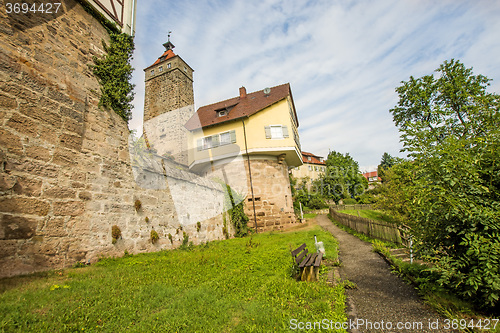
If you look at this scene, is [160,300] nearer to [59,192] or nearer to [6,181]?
[59,192]

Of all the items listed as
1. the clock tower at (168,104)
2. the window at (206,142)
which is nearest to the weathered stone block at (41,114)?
the window at (206,142)

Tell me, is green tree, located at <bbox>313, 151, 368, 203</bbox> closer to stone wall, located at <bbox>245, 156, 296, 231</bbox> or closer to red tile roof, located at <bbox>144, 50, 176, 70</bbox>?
stone wall, located at <bbox>245, 156, 296, 231</bbox>

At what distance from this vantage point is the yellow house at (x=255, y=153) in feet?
58.9

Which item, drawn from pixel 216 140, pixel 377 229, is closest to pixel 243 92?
pixel 216 140

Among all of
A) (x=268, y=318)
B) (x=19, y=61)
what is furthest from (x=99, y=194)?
(x=268, y=318)

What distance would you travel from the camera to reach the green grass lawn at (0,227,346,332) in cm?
291

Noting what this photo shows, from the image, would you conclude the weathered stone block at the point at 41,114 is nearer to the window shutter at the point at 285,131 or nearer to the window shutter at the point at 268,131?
the window shutter at the point at 268,131

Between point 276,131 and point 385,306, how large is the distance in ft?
48.6

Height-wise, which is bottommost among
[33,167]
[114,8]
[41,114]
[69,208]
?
[69,208]

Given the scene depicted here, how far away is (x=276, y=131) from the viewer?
18328 millimetres

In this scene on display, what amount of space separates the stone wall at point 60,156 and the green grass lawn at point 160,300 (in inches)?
28.3

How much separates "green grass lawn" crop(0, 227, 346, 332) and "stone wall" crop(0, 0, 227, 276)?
72cm

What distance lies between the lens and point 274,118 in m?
18.5

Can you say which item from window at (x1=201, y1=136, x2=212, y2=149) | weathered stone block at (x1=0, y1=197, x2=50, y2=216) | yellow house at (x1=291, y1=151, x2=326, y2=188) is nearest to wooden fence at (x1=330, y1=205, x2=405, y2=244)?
weathered stone block at (x1=0, y1=197, x2=50, y2=216)
